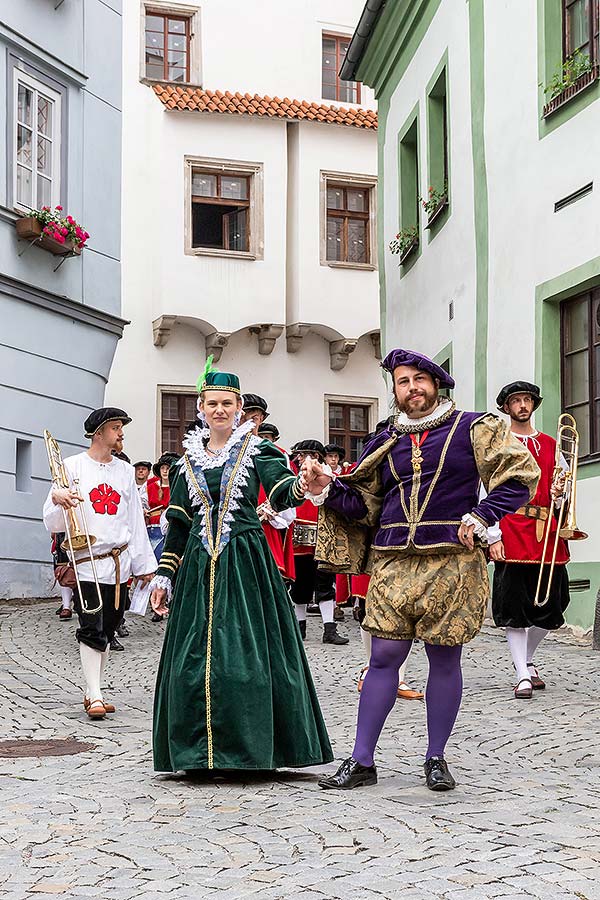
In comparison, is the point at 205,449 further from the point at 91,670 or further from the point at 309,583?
the point at 309,583

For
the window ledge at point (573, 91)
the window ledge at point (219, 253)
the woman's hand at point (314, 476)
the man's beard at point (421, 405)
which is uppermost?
the window ledge at point (219, 253)

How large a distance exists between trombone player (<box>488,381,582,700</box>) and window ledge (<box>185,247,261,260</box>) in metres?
18.3

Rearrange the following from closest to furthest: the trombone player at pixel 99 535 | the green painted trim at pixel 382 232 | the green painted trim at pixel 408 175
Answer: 1. the trombone player at pixel 99 535
2. the green painted trim at pixel 408 175
3. the green painted trim at pixel 382 232

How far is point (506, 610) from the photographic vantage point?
9.28 m

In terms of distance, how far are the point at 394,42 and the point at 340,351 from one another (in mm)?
8664

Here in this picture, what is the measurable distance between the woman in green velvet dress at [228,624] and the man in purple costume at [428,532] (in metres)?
0.34

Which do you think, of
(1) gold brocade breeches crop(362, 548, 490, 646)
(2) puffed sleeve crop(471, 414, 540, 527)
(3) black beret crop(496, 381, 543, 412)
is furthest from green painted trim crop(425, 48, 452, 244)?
(1) gold brocade breeches crop(362, 548, 490, 646)

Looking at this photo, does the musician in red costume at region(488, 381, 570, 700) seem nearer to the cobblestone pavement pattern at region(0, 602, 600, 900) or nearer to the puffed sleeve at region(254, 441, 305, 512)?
the cobblestone pavement pattern at region(0, 602, 600, 900)

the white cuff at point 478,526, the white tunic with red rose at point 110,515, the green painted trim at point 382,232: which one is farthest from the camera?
the green painted trim at point 382,232

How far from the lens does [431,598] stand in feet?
20.0

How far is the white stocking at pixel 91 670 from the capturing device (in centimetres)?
→ 887

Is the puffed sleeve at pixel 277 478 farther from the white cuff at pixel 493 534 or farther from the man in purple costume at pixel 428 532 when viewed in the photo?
the white cuff at pixel 493 534

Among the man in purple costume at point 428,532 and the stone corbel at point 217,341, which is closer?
the man in purple costume at point 428,532

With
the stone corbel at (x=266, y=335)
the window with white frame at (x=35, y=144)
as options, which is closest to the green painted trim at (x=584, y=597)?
the window with white frame at (x=35, y=144)
